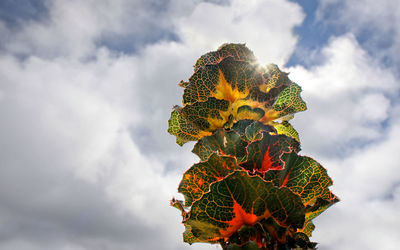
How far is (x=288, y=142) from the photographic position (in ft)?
9.24

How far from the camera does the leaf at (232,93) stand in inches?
122

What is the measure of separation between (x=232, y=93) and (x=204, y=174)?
41.9 inches

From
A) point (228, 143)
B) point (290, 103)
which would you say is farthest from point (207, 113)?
point (290, 103)

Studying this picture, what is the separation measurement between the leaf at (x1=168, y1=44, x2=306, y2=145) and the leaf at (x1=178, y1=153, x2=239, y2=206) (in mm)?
804

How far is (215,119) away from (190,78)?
527 millimetres

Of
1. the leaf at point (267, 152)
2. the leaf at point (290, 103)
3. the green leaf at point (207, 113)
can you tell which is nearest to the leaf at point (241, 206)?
the leaf at point (267, 152)

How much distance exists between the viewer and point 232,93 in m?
3.25

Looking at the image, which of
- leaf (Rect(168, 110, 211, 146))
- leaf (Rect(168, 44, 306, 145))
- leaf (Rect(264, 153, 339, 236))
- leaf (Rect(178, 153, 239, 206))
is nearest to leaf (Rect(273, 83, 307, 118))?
leaf (Rect(168, 44, 306, 145))

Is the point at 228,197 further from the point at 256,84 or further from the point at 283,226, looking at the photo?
the point at 256,84

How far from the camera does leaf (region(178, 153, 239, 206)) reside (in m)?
2.46

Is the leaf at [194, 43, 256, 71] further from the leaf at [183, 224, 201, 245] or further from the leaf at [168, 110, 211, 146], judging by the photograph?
the leaf at [183, 224, 201, 245]

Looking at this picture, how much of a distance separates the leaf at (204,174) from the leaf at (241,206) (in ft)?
0.84

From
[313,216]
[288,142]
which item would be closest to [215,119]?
[288,142]

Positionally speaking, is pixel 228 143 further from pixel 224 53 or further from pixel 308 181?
pixel 224 53
